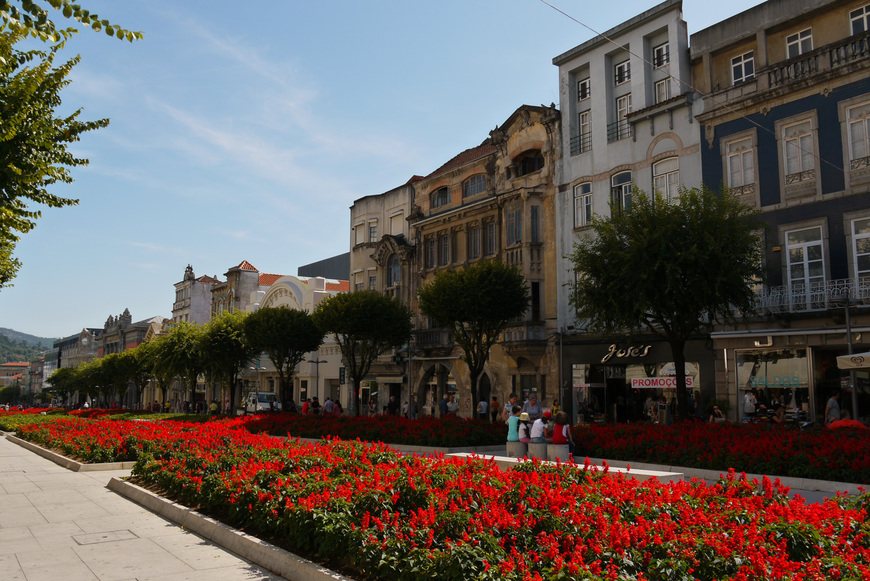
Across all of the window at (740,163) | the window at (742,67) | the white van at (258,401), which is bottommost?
the white van at (258,401)

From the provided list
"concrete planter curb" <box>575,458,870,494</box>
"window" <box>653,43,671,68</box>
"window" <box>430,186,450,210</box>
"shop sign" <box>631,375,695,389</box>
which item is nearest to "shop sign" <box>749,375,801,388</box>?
"shop sign" <box>631,375,695,389</box>

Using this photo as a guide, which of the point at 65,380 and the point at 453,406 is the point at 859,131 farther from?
the point at 65,380

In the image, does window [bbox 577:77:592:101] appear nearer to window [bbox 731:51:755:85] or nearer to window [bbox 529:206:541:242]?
window [bbox 529:206:541:242]

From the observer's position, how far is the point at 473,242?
39906 mm

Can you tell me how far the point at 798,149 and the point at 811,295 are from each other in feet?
17.2

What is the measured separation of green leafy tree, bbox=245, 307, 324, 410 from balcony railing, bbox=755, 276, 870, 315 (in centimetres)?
2547

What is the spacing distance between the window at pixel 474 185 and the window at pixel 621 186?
386 inches

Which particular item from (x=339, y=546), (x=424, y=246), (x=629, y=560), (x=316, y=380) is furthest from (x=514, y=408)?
(x=316, y=380)

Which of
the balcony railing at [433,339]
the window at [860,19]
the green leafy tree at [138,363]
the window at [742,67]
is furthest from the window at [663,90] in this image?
the green leafy tree at [138,363]

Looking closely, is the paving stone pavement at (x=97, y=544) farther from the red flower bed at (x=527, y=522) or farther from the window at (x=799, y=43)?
the window at (x=799, y=43)

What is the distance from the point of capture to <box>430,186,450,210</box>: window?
43.3 m

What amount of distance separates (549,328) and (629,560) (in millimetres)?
28889

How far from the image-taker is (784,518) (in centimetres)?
667

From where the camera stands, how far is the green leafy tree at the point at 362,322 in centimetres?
3762
